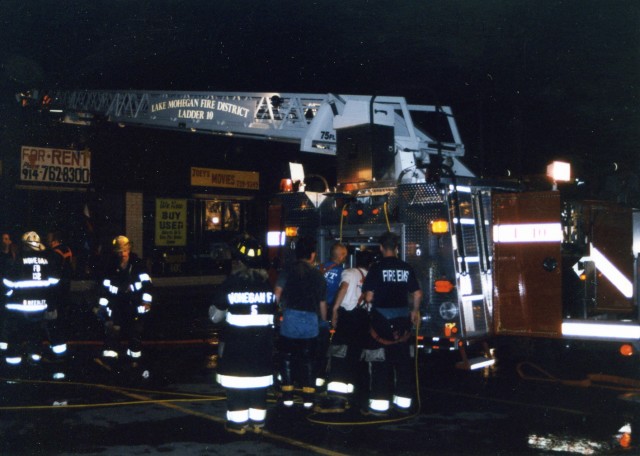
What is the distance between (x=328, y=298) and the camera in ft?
25.5

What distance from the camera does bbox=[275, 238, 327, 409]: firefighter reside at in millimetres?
6625

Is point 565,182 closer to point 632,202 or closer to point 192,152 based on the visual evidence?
point 632,202

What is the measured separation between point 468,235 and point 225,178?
17963mm

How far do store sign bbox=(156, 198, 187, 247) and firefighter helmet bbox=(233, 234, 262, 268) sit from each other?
17848mm

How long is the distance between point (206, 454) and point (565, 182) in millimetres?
5574

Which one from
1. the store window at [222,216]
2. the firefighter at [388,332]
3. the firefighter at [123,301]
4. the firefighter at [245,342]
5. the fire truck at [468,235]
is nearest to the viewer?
the firefighter at [245,342]

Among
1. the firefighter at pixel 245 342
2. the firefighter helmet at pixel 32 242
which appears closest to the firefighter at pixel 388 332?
the firefighter at pixel 245 342

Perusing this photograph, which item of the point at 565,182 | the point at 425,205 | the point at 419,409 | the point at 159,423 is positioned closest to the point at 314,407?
the point at 419,409

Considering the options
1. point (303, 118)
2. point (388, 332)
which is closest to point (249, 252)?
point (388, 332)

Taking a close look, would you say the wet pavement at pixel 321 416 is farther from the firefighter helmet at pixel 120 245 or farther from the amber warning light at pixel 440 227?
the amber warning light at pixel 440 227

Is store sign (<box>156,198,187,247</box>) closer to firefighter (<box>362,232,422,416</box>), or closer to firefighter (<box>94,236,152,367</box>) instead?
firefighter (<box>94,236,152,367</box>)

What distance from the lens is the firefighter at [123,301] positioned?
327 inches

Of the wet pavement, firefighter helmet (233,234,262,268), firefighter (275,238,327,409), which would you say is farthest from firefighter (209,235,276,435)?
firefighter (275,238,327,409)

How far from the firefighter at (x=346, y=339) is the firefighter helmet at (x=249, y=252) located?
152cm
